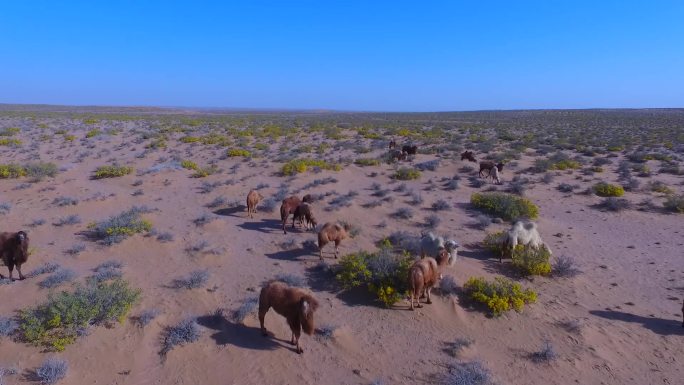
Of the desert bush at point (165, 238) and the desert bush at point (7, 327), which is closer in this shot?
the desert bush at point (7, 327)

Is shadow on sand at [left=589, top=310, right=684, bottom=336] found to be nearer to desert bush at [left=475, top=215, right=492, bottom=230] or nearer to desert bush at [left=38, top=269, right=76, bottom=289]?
desert bush at [left=475, top=215, right=492, bottom=230]

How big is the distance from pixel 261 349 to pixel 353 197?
9.01 meters

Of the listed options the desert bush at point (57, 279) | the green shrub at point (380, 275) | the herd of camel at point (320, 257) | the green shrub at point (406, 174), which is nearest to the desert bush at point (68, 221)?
the herd of camel at point (320, 257)

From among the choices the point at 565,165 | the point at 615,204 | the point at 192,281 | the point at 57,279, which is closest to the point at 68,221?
the point at 57,279

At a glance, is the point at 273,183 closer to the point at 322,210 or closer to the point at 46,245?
the point at 322,210

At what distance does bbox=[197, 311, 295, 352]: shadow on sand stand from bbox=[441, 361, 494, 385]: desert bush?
7.97 feet

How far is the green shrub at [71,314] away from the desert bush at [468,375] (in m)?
5.42

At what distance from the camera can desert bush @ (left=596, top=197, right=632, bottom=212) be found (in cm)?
1377

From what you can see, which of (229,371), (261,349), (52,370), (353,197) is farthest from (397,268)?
(353,197)

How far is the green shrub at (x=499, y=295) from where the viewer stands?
7215 mm

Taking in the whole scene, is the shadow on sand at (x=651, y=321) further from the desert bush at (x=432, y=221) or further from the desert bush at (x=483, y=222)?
the desert bush at (x=432, y=221)

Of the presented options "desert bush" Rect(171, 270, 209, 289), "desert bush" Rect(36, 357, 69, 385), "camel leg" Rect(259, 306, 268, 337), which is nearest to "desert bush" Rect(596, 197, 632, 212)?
"camel leg" Rect(259, 306, 268, 337)

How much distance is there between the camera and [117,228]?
10.2m

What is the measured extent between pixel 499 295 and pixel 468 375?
2294 mm
